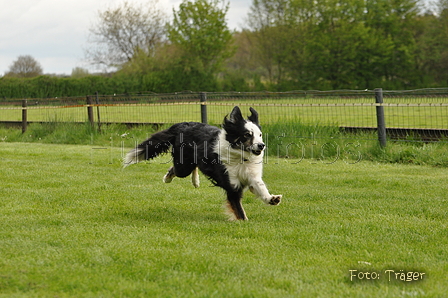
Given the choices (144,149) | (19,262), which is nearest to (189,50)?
(144,149)

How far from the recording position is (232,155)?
19.5 feet

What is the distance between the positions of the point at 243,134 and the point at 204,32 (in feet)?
123

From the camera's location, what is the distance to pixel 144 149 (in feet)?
24.4

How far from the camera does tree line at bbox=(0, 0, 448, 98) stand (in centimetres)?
3784

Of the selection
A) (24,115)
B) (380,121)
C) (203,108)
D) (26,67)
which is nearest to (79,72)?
(26,67)

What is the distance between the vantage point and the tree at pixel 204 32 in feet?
136

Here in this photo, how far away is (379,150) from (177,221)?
619cm

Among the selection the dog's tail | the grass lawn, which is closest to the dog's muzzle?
the grass lawn

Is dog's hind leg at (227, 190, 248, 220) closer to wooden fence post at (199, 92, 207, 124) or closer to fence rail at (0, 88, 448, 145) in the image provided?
fence rail at (0, 88, 448, 145)

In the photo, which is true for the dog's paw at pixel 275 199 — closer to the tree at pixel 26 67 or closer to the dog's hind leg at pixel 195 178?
the dog's hind leg at pixel 195 178

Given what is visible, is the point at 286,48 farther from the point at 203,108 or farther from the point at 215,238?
the point at 215,238

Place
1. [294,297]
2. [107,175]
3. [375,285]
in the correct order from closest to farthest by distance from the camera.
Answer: [294,297]
[375,285]
[107,175]

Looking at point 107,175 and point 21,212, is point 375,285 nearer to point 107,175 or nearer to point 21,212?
point 21,212

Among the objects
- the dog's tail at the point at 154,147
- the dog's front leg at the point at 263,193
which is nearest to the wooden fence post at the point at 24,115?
the dog's tail at the point at 154,147
